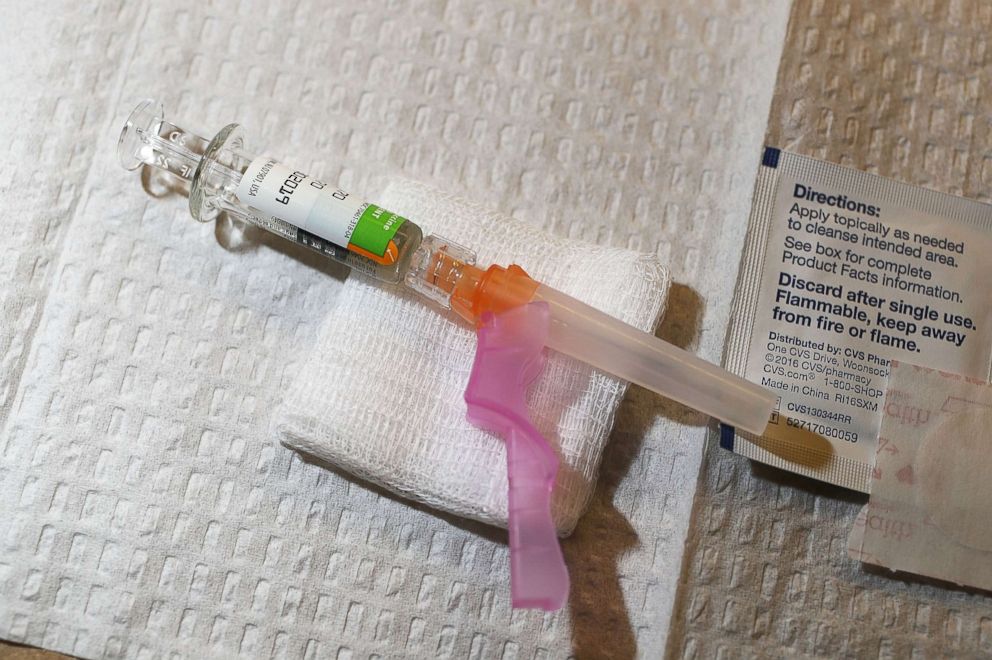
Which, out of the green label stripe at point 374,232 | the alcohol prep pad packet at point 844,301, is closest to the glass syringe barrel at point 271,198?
the green label stripe at point 374,232

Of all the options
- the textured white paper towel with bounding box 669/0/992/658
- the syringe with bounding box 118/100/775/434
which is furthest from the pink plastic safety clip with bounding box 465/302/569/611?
the textured white paper towel with bounding box 669/0/992/658

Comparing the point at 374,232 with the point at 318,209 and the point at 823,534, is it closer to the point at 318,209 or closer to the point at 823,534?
the point at 318,209

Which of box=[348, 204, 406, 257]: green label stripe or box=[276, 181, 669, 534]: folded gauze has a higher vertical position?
box=[348, 204, 406, 257]: green label stripe

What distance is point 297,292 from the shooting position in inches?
24.8

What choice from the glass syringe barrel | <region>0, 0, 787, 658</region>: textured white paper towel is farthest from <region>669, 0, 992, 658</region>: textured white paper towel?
Answer: the glass syringe barrel

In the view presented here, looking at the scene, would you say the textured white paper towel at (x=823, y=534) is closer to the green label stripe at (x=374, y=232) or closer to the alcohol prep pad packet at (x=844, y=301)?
the alcohol prep pad packet at (x=844, y=301)

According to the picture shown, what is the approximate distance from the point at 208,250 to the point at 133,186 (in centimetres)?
8

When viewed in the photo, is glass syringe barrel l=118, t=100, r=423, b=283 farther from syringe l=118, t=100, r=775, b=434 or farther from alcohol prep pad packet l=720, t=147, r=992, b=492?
alcohol prep pad packet l=720, t=147, r=992, b=492

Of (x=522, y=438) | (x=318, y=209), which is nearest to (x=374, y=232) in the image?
(x=318, y=209)

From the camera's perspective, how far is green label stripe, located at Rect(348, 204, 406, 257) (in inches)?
21.5

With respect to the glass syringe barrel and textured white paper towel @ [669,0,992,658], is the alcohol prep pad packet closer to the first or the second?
textured white paper towel @ [669,0,992,658]

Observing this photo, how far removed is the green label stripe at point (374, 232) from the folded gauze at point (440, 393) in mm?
44

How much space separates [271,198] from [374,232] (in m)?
0.08

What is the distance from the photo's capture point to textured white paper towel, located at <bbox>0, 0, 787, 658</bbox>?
1.89 ft
